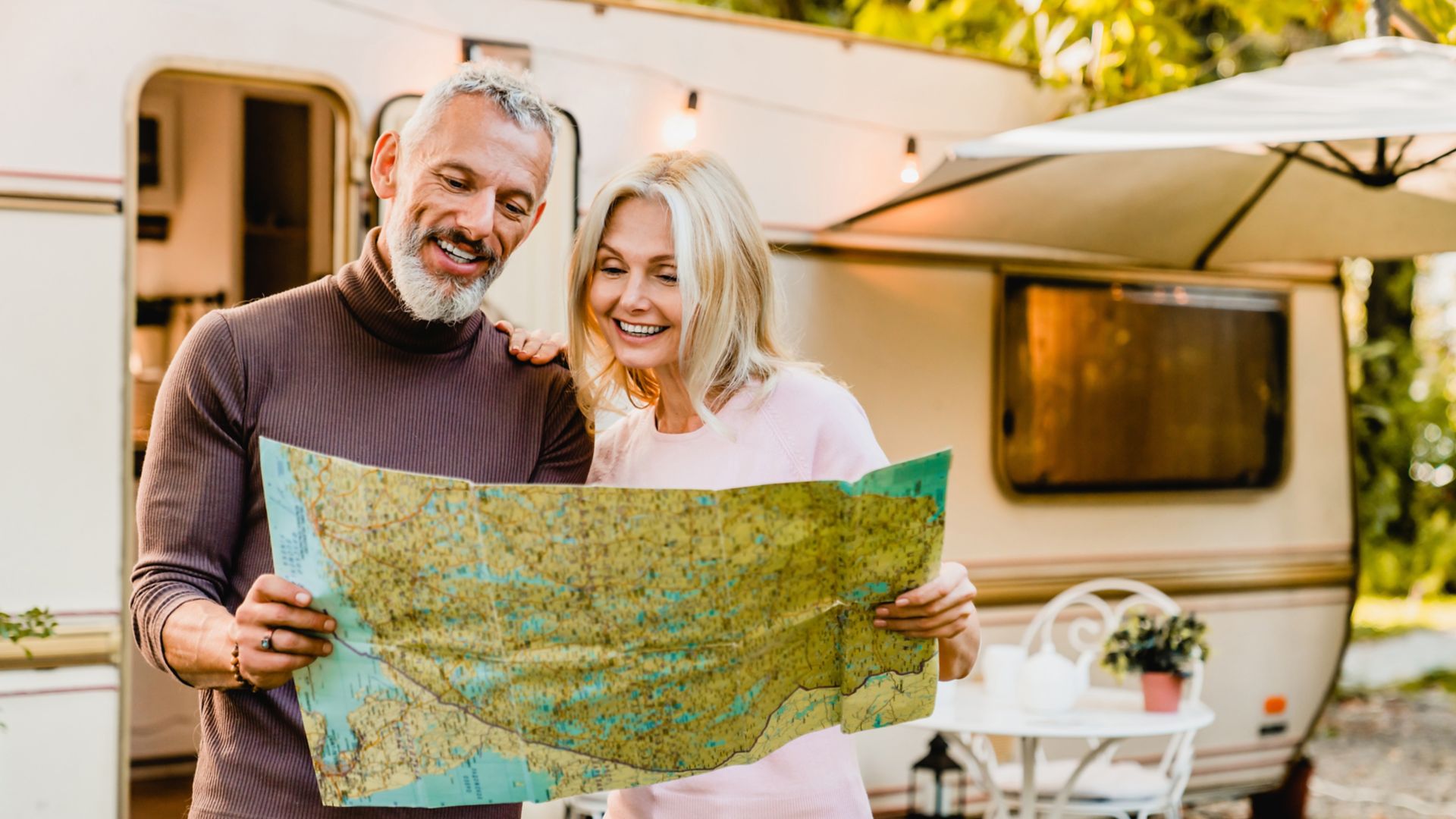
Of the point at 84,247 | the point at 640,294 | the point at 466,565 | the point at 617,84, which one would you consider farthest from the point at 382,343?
the point at 617,84

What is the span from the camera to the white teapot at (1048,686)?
13.0 feet

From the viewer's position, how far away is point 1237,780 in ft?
17.1

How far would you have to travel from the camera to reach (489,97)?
1795 mm

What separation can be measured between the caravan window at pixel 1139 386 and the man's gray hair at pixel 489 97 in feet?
10.3

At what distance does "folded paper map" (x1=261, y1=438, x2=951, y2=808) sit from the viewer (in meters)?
1.44

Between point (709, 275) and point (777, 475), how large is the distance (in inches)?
10.1

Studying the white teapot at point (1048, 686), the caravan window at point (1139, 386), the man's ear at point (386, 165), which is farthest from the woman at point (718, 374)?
the caravan window at point (1139, 386)

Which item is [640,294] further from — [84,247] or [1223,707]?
[1223,707]

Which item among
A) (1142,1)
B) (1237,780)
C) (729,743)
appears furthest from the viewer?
(1237,780)

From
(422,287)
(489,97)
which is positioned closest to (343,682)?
(422,287)

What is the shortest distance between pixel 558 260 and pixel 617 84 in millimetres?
533

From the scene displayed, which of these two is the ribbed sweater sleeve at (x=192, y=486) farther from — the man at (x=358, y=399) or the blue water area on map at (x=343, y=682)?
the blue water area on map at (x=343, y=682)

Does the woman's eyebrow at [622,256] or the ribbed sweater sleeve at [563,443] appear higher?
the woman's eyebrow at [622,256]

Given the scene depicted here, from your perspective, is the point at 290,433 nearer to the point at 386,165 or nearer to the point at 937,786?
the point at 386,165
